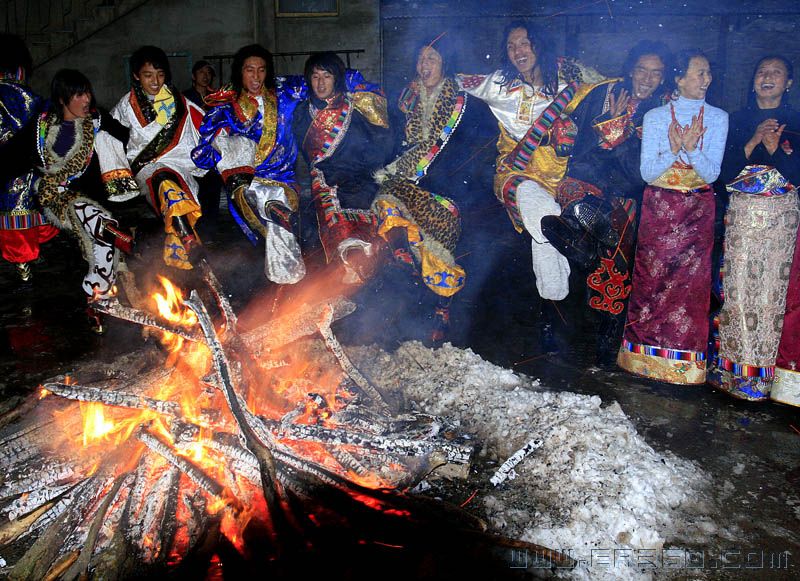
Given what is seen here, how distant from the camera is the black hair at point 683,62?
455cm

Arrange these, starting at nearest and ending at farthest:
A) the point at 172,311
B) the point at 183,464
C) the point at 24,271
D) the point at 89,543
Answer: the point at 89,543
the point at 183,464
the point at 172,311
the point at 24,271

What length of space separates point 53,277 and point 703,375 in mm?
6585

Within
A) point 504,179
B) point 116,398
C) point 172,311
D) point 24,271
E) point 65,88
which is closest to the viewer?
point 116,398

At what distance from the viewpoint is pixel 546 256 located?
516 centimetres

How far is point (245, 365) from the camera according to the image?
4027mm

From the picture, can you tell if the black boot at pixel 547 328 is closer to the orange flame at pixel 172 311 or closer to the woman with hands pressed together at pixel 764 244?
the woman with hands pressed together at pixel 764 244

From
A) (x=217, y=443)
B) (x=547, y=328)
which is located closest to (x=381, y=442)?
(x=217, y=443)

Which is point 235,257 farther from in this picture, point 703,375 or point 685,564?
point 685,564

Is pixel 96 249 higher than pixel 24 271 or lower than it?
higher

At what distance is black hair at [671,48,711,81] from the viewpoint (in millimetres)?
4547

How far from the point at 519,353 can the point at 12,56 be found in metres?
5.54

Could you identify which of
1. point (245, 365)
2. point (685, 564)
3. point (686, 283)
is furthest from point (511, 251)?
point (685, 564)

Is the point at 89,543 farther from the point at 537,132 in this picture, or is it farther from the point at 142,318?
the point at 537,132

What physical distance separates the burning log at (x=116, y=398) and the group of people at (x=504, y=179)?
1622 millimetres
